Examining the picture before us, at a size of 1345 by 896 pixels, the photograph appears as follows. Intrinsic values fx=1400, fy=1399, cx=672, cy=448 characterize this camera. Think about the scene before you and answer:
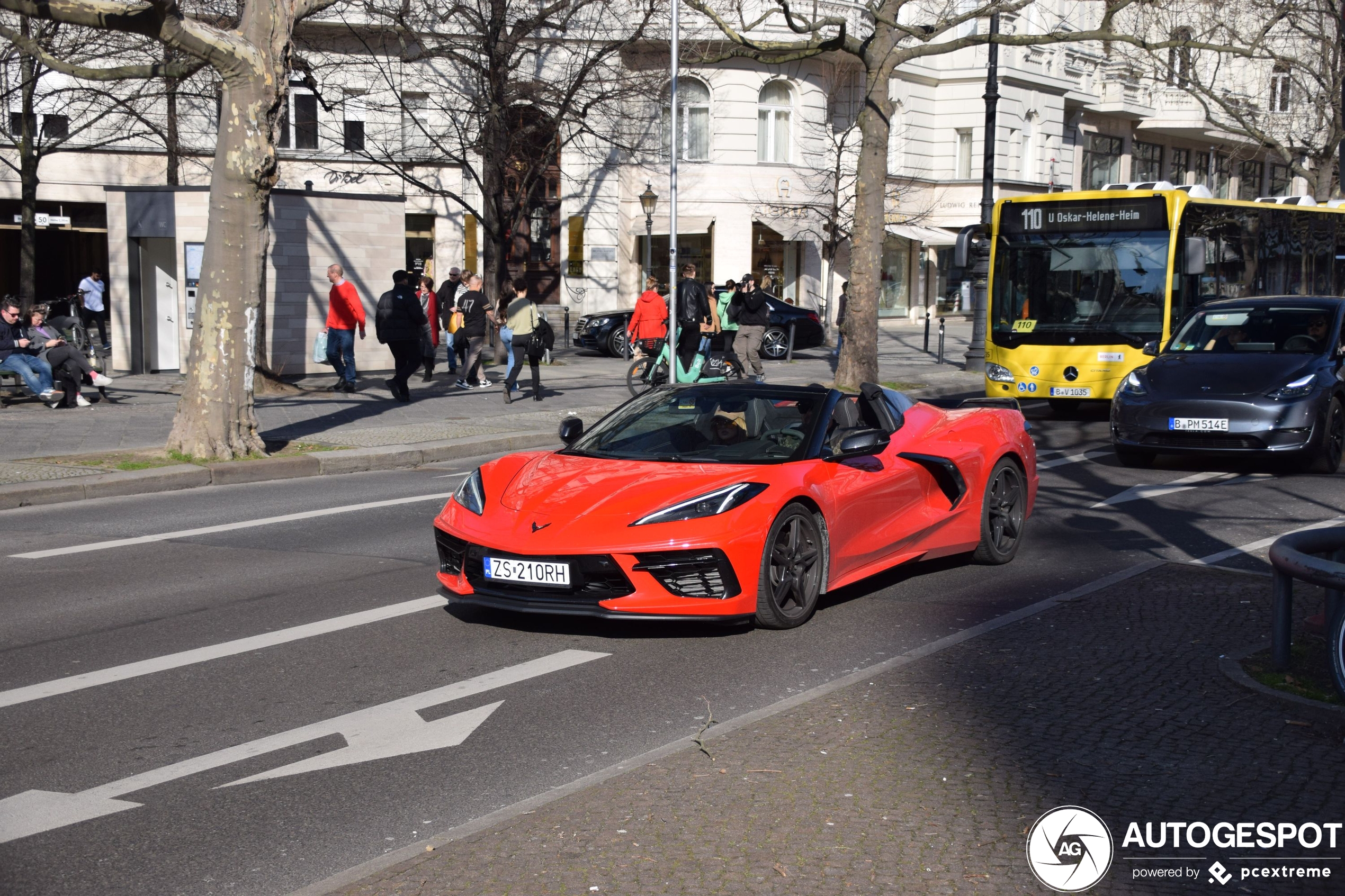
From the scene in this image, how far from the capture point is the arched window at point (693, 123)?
38781mm

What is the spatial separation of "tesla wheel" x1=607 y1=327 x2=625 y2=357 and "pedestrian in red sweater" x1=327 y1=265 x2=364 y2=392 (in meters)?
10.1

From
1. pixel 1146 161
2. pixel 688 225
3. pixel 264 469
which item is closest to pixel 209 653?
pixel 264 469

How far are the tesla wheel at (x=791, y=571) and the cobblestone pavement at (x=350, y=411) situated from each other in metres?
8.93

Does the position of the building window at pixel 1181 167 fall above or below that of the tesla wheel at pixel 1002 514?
above

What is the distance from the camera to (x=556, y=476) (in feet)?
24.0

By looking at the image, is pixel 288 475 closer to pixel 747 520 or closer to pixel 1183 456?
pixel 747 520

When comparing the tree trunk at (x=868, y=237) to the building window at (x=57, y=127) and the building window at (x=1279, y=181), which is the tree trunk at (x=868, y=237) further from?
the building window at (x=1279, y=181)

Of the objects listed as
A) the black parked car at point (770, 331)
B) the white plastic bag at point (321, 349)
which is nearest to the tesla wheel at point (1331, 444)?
the white plastic bag at point (321, 349)

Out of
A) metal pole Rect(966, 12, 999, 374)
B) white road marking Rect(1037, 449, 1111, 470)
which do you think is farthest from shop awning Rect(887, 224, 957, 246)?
white road marking Rect(1037, 449, 1111, 470)

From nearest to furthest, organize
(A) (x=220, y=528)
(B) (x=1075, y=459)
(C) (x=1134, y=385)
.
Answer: (A) (x=220, y=528), (C) (x=1134, y=385), (B) (x=1075, y=459)

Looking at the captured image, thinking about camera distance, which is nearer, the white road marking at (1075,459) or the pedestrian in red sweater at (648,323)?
the white road marking at (1075,459)

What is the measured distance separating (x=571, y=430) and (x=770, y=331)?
74.2 ft

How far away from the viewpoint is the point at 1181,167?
56.5m

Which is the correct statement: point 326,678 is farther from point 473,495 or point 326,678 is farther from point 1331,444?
point 1331,444
